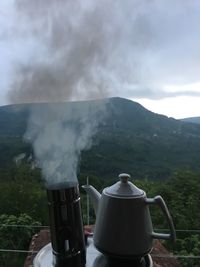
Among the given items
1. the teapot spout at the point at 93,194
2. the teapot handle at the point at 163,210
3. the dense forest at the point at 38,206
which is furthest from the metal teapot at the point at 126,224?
the dense forest at the point at 38,206

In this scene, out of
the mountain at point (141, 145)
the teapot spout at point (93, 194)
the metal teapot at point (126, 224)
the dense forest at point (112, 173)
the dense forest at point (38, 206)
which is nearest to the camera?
the metal teapot at point (126, 224)

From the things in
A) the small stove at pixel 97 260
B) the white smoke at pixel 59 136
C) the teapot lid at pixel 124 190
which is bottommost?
the small stove at pixel 97 260

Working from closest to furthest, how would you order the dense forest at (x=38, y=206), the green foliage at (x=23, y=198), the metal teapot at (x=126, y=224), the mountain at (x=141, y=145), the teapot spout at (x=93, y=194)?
the metal teapot at (x=126, y=224) → the teapot spout at (x=93, y=194) → the dense forest at (x=38, y=206) → the mountain at (x=141, y=145) → the green foliage at (x=23, y=198)

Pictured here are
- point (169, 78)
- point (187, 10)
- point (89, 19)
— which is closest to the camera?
point (89, 19)

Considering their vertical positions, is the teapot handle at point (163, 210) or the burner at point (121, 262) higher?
the teapot handle at point (163, 210)

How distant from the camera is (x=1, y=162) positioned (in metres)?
4.40

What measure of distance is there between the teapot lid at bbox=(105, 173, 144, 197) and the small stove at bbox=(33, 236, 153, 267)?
159 millimetres

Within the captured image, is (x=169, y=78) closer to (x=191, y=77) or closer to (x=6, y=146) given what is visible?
(x=191, y=77)

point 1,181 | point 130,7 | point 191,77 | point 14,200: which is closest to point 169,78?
point 191,77

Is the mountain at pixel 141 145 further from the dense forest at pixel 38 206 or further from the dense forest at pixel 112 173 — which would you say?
the dense forest at pixel 38 206

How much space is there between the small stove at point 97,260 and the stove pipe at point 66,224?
3cm

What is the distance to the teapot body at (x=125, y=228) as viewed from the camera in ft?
2.34

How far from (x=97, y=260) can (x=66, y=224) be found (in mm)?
130

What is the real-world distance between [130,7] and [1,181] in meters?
4.51
